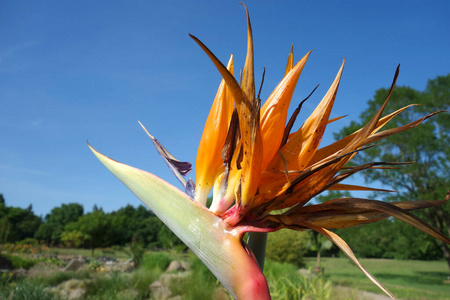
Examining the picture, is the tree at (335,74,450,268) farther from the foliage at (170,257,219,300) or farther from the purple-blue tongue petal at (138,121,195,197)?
the purple-blue tongue petal at (138,121,195,197)

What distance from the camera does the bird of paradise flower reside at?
0.72 m

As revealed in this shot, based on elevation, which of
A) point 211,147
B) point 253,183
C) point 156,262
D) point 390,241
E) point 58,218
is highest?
point 58,218

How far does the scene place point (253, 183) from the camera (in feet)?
2.44

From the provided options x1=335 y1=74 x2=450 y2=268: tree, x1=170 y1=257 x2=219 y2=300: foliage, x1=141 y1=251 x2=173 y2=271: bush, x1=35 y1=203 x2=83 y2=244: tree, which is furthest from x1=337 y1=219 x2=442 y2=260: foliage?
x1=35 y1=203 x2=83 y2=244: tree

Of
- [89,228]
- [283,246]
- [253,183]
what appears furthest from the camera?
[89,228]

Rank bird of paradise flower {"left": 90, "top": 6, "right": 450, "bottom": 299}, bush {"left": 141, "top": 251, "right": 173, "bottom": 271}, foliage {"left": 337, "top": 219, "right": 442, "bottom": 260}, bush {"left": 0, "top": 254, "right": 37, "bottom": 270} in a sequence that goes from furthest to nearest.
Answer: foliage {"left": 337, "top": 219, "right": 442, "bottom": 260}, bush {"left": 0, "top": 254, "right": 37, "bottom": 270}, bush {"left": 141, "top": 251, "right": 173, "bottom": 271}, bird of paradise flower {"left": 90, "top": 6, "right": 450, "bottom": 299}

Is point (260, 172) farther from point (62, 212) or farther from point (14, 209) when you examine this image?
point (62, 212)

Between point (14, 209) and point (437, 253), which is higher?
point (14, 209)

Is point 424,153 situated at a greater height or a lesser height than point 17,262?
greater

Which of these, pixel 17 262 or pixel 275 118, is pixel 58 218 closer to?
pixel 17 262

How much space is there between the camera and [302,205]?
31.3 inches

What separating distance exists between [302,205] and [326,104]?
0.83 feet

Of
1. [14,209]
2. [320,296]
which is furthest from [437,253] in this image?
[14,209]

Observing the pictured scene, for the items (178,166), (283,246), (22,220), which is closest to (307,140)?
(178,166)
